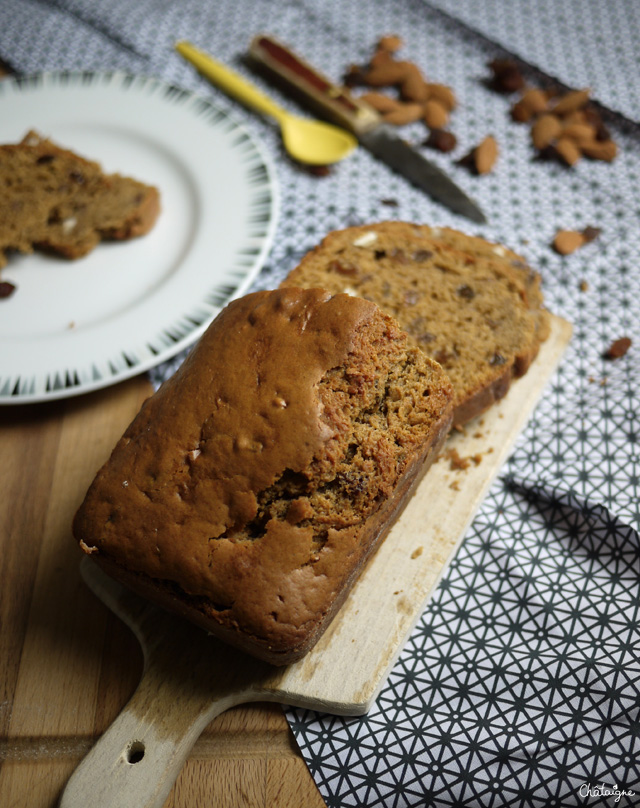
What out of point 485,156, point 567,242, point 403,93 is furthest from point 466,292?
point 403,93

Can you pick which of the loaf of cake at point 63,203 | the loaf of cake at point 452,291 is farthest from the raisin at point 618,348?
the loaf of cake at point 63,203

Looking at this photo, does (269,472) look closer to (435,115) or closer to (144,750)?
(144,750)

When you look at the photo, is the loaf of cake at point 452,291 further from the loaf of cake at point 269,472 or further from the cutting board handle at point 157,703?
the cutting board handle at point 157,703

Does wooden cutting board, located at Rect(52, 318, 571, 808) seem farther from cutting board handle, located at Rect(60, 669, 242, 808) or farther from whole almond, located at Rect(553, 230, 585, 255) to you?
whole almond, located at Rect(553, 230, 585, 255)

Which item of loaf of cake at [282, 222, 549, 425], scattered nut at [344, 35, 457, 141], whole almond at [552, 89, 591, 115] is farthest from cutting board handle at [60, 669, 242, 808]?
whole almond at [552, 89, 591, 115]

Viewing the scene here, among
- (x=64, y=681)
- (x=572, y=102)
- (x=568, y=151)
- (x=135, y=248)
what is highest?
(x=572, y=102)

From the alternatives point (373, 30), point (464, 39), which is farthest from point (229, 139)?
point (464, 39)
